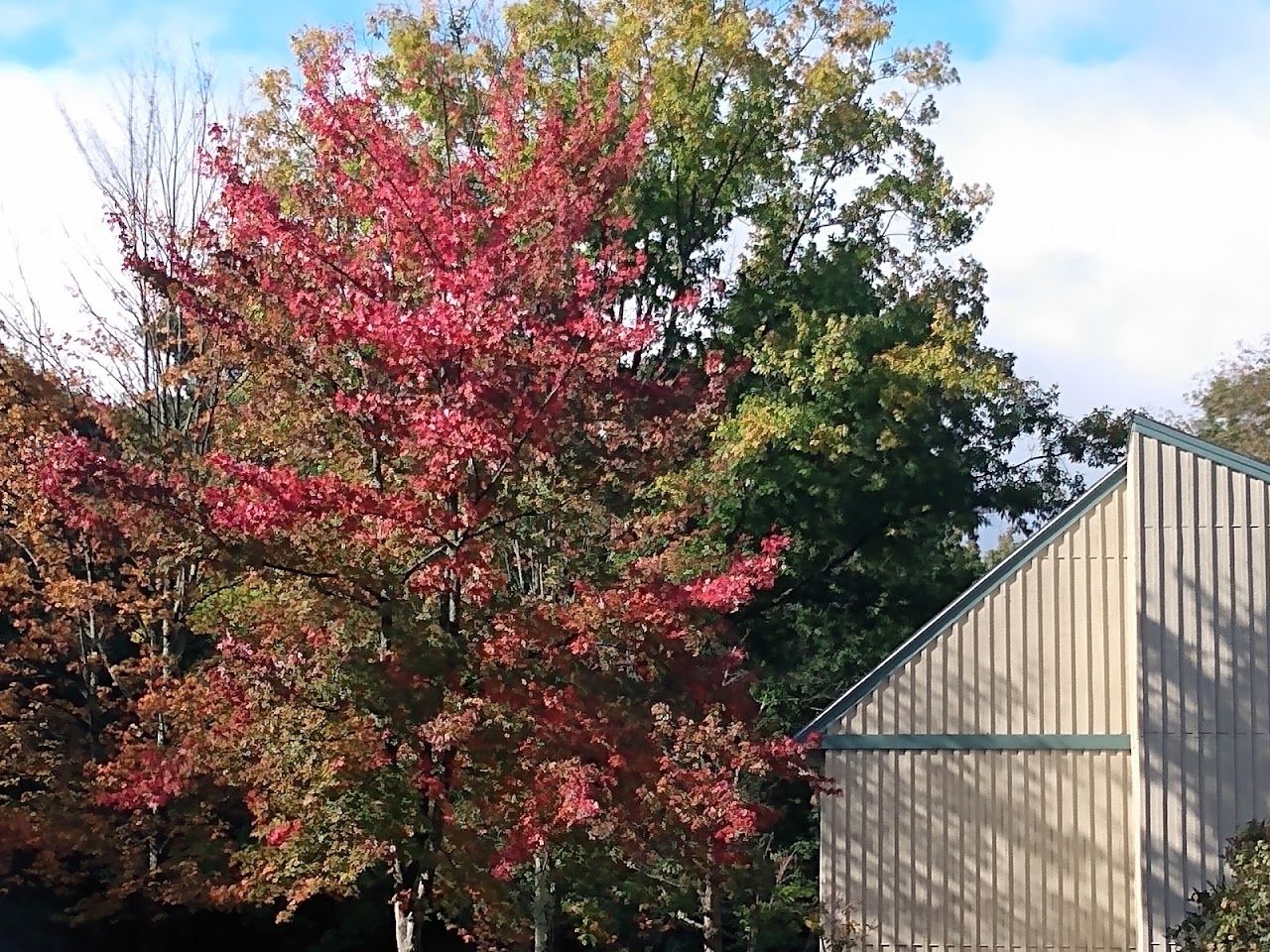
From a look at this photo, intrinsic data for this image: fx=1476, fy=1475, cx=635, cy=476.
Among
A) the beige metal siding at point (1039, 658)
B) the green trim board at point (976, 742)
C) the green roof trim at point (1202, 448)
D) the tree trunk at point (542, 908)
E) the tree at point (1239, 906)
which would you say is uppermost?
the green roof trim at point (1202, 448)

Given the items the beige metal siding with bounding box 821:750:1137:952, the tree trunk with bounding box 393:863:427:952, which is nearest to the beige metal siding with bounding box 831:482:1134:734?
the beige metal siding with bounding box 821:750:1137:952

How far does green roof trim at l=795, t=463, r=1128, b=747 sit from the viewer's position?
1357 cm

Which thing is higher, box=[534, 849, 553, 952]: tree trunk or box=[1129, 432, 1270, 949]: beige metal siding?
box=[1129, 432, 1270, 949]: beige metal siding

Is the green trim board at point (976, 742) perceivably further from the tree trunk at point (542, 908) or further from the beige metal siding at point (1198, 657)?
the tree trunk at point (542, 908)

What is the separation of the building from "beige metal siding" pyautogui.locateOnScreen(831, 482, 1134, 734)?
0.6 inches

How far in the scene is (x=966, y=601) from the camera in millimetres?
13734

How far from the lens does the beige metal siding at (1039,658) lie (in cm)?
1363

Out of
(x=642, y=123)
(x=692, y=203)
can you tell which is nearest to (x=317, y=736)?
(x=642, y=123)

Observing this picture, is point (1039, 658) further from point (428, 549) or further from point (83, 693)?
point (83, 693)

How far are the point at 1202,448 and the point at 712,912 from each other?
6.48m

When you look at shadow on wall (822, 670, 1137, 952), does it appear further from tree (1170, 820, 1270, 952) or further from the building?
tree (1170, 820, 1270, 952)

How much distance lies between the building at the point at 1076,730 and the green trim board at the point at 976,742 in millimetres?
14

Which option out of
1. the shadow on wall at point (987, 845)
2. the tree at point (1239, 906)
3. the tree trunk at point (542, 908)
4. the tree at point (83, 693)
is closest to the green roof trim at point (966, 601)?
the shadow on wall at point (987, 845)

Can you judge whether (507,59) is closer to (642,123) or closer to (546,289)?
(642,123)
